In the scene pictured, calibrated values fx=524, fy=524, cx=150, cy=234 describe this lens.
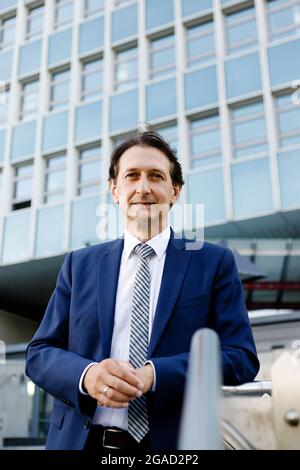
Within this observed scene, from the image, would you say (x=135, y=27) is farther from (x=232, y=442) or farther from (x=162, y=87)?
(x=232, y=442)

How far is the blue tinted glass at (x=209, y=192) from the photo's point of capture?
7.63 meters

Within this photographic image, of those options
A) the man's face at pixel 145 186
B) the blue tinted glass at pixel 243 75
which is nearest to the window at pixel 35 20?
the blue tinted glass at pixel 243 75

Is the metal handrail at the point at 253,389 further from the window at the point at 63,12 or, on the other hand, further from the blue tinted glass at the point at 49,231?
the window at the point at 63,12

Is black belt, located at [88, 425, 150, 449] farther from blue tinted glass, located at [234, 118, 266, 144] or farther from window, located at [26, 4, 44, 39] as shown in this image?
window, located at [26, 4, 44, 39]

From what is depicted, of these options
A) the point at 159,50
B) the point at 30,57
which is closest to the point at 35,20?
the point at 30,57

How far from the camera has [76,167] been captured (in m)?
10.0

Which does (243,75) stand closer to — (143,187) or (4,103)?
(4,103)

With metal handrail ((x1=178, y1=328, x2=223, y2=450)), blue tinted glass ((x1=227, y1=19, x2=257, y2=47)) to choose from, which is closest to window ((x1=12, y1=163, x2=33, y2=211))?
blue tinted glass ((x1=227, y1=19, x2=257, y2=47))

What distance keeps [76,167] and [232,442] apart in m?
9.30

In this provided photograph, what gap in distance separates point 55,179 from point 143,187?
891cm

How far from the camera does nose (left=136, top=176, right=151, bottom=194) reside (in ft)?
4.92

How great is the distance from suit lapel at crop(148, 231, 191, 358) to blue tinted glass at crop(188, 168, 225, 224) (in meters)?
6.17

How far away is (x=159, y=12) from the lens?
32.8 feet

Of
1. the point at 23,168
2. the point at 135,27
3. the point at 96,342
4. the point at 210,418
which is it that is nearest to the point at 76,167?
the point at 23,168
